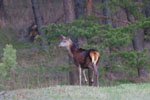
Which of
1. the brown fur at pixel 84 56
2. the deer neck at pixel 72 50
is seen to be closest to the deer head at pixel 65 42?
the deer neck at pixel 72 50

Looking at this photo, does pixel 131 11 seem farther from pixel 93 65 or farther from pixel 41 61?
pixel 41 61

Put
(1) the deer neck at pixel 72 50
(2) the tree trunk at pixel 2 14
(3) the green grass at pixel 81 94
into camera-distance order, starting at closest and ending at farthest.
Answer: (3) the green grass at pixel 81 94
(1) the deer neck at pixel 72 50
(2) the tree trunk at pixel 2 14

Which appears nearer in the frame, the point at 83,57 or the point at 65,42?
the point at 83,57

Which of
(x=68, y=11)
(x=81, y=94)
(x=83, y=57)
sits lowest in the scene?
(x=81, y=94)

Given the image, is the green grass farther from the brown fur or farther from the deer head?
the deer head

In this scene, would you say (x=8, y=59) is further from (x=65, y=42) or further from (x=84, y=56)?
(x=65, y=42)

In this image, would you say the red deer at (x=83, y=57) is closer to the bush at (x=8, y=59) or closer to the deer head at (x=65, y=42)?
the deer head at (x=65, y=42)

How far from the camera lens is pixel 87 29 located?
1419 cm

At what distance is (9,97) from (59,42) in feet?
18.3

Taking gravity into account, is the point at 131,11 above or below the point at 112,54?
above

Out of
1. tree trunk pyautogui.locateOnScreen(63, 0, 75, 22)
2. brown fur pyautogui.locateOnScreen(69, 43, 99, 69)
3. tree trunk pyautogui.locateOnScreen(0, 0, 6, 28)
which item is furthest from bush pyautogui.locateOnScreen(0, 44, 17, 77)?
tree trunk pyautogui.locateOnScreen(0, 0, 6, 28)

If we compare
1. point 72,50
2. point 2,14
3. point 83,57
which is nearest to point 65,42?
point 72,50

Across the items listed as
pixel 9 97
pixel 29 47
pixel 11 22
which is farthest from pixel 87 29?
pixel 11 22

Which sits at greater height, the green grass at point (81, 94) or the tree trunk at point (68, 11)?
the tree trunk at point (68, 11)
